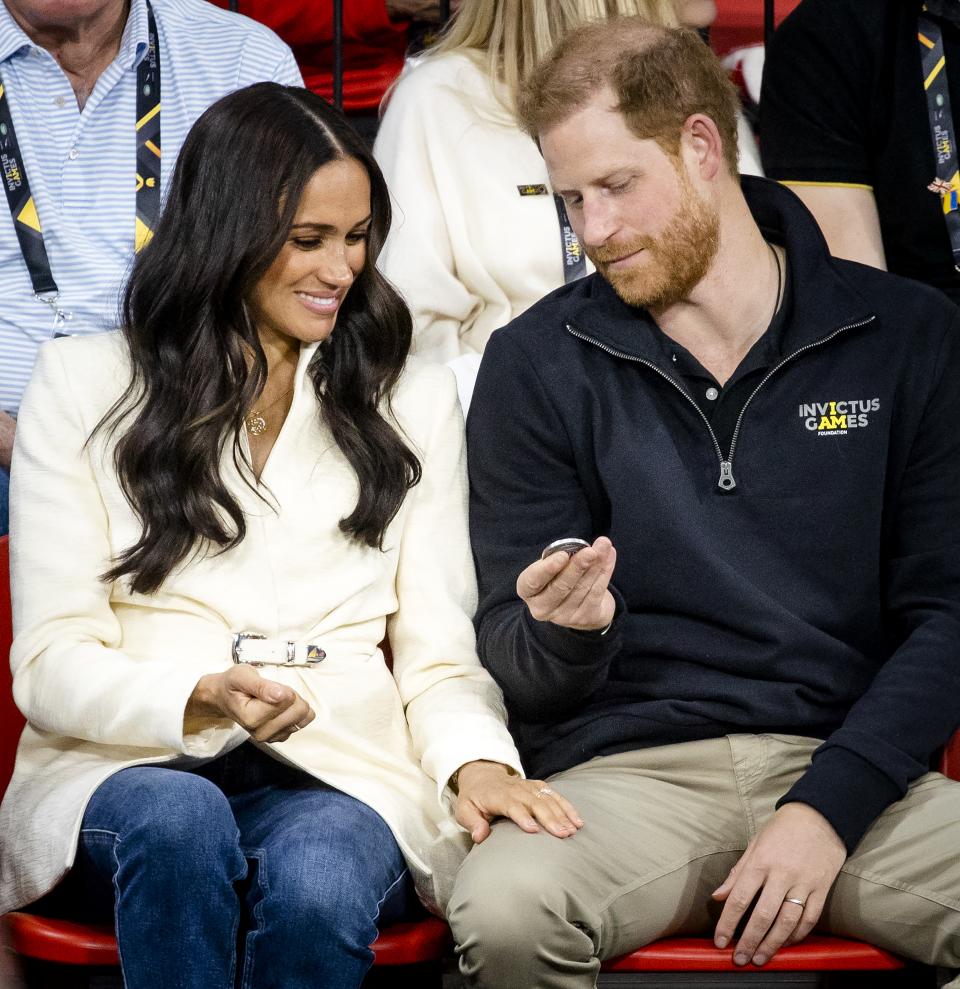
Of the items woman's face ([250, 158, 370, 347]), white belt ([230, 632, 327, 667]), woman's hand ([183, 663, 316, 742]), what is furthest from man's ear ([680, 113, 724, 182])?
woman's hand ([183, 663, 316, 742])

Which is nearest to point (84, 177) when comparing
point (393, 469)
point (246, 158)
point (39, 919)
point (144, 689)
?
point (246, 158)

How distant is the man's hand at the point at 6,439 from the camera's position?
9.29 feet

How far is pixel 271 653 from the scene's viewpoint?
236 centimetres

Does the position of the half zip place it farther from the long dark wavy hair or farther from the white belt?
the white belt

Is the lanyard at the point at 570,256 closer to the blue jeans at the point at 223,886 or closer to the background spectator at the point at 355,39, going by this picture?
the background spectator at the point at 355,39

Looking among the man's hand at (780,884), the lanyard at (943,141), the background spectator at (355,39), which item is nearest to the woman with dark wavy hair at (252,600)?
the man's hand at (780,884)

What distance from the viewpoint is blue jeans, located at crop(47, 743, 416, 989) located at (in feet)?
6.71

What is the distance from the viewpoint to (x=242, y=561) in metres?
2.43

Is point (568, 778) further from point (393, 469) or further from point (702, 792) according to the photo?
point (393, 469)

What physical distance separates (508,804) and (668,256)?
879mm

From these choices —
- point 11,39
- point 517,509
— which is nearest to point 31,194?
point 11,39

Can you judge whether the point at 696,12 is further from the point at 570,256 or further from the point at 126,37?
the point at 126,37

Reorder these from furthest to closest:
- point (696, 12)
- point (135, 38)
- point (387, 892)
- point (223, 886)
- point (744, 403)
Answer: point (696, 12) → point (135, 38) → point (744, 403) → point (387, 892) → point (223, 886)

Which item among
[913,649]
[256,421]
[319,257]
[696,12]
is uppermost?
[696,12]
